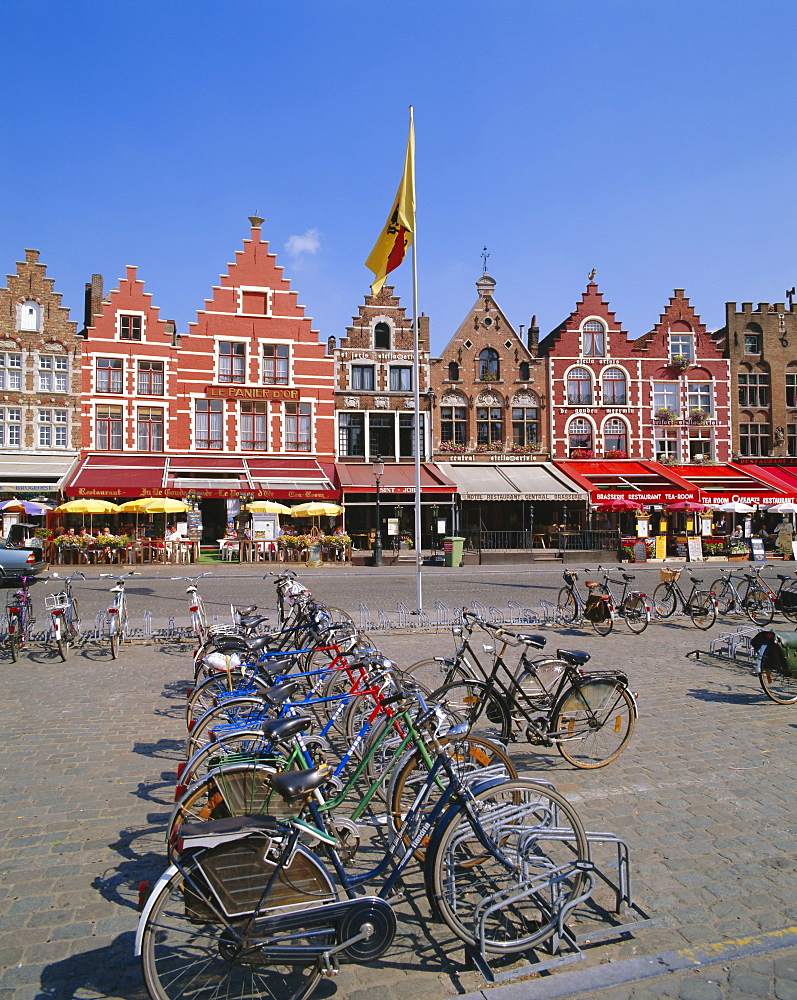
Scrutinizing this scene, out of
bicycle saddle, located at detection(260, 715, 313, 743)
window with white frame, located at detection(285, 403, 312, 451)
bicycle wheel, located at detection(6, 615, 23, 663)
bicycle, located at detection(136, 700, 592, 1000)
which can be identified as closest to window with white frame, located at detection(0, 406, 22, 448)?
window with white frame, located at detection(285, 403, 312, 451)

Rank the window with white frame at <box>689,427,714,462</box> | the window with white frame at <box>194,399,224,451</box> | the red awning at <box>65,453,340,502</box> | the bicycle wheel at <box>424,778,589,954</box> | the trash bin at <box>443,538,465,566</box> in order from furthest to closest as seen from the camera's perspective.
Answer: the window with white frame at <box>689,427,714,462</box> → the window with white frame at <box>194,399,224,451</box> → the red awning at <box>65,453,340,502</box> → the trash bin at <box>443,538,465,566</box> → the bicycle wheel at <box>424,778,589,954</box>

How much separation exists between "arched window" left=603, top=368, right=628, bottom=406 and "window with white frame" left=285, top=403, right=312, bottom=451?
15692 millimetres

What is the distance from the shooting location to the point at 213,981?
290 cm

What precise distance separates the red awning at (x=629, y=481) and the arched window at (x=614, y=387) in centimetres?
328

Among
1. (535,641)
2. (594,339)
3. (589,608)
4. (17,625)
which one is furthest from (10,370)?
(535,641)

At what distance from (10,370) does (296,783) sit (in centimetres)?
3260

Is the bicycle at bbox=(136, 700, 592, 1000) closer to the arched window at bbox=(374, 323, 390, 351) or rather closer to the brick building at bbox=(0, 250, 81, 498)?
the brick building at bbox=(0, 250, 81, 498)

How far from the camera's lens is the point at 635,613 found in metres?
11.8

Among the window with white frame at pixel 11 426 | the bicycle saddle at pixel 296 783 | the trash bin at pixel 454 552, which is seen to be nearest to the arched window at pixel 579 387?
the trash bin at pixel 454 552

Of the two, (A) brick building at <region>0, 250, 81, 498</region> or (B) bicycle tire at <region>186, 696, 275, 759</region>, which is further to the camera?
(A) brick building at <region>0, 250, 81, 498</region>

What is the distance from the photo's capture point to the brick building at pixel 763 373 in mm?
37125

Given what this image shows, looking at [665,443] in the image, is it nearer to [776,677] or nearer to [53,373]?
[776,677]

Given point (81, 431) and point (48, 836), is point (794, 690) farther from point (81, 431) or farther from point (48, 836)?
point (81, 431)

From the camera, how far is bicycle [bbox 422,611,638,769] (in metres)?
5.58
